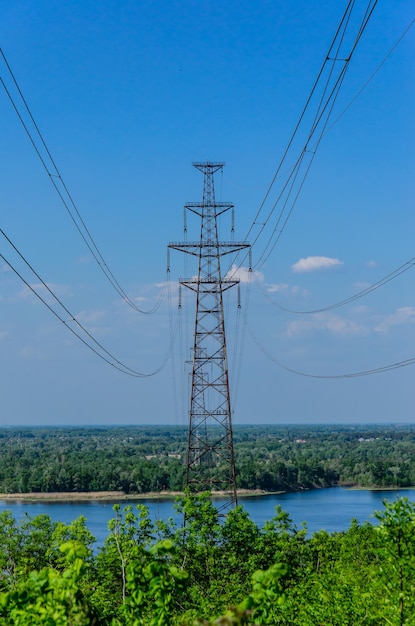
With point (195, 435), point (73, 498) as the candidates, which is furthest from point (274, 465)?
point (195, 435)

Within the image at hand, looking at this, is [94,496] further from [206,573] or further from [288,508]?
[206,573]

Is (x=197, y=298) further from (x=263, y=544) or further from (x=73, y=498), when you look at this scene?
(x=73, y=498)

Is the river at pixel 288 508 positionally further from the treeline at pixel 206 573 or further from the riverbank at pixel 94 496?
the treeline at pixel 206 573

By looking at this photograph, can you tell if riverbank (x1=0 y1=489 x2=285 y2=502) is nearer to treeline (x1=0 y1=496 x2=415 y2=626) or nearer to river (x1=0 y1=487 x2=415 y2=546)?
river (x1=0 y1=487 x2=415 y2=546)

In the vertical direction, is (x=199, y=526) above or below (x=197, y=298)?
below

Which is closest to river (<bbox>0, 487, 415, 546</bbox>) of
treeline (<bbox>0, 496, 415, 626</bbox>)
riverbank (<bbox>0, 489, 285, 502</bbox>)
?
riverbank (<bbox>0, 489, 285, 502</bbox>)

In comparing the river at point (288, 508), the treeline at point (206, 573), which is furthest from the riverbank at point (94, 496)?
the treeline at point (206, 573)
